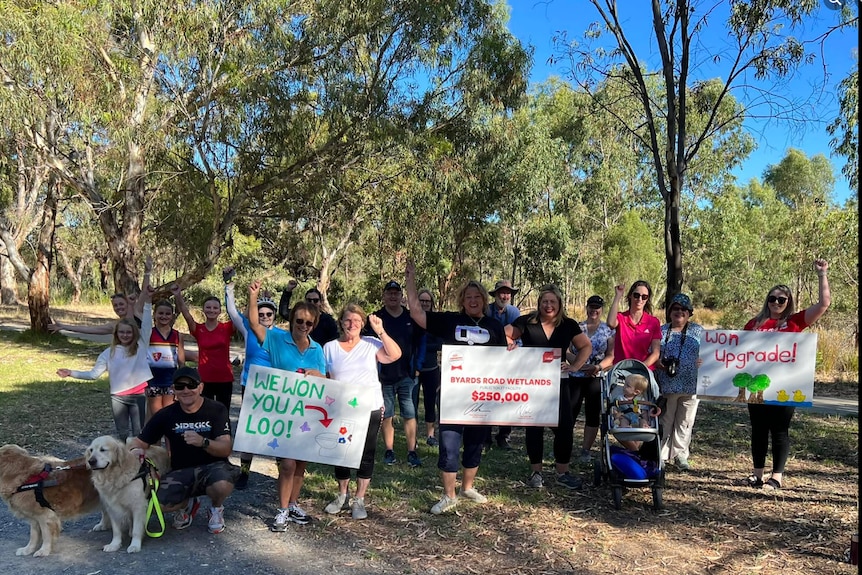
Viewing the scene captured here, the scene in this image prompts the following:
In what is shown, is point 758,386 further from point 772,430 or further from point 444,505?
point 444,505

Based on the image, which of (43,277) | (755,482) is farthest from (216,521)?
(43,277)

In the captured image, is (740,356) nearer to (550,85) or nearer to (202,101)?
(202,101)

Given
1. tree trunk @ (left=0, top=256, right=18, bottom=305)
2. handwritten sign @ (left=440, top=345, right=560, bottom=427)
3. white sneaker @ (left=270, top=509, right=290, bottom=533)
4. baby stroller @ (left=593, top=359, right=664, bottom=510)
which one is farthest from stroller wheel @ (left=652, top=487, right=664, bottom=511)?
tree trunk @ (left=0, top=256, right=18, bottom=305)

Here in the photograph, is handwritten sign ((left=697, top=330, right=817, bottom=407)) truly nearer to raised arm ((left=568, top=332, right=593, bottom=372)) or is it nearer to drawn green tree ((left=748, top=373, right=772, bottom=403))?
drawn green tree ((left=748, top=373, right=772, bottom=403))

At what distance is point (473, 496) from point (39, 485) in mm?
3274

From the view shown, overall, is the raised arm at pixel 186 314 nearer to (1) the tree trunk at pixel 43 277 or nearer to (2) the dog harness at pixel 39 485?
(2) the dog harness at pixel 39 485

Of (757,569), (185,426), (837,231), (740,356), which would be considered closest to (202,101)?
(185,426)

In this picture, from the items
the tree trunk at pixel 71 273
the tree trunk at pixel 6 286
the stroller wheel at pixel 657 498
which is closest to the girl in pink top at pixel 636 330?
the stroller wheel at pixel 657 498

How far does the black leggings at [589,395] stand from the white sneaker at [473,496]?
4.08 feet

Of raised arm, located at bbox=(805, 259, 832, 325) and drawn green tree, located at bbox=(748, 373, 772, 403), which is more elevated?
raised arm, located at bbox=(805, 259, 832, 325)

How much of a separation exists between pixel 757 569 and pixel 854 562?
0.66 meters

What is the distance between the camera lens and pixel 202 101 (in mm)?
15117

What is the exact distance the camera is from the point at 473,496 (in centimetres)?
555

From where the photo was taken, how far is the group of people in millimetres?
4812
